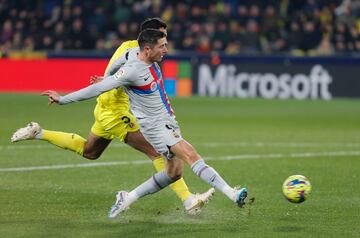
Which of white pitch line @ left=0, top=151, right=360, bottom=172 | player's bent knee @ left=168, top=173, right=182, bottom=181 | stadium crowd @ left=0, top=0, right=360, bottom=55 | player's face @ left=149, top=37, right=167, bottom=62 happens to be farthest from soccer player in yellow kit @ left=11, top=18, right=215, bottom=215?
stadium crowd @ left=0, top=0, right=360, bottom=55

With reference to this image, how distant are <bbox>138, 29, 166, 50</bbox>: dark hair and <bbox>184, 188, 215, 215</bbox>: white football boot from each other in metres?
1.59

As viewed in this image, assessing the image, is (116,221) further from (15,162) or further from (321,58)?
(321,58)

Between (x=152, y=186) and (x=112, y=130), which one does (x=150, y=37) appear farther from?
(x=112, y=130)

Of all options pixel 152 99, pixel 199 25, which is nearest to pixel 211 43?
pixel 199 25

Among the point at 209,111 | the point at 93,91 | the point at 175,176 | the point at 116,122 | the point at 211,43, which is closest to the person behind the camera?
the point at 93,91

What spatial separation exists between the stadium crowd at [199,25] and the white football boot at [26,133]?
19.3 metres

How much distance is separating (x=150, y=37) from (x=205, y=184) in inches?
135

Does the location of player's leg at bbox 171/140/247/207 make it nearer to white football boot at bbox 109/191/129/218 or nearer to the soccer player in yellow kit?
white football boot at bbox 109/191/129/218

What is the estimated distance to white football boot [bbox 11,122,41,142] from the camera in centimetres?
1023

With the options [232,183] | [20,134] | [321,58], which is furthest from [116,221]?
[321,58]

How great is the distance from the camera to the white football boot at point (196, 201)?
9.26 metres

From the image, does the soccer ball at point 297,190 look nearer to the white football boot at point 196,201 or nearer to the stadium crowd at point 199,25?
the white football boot at point 196,201

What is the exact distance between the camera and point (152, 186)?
31.8 feet

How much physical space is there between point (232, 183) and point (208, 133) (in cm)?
698
